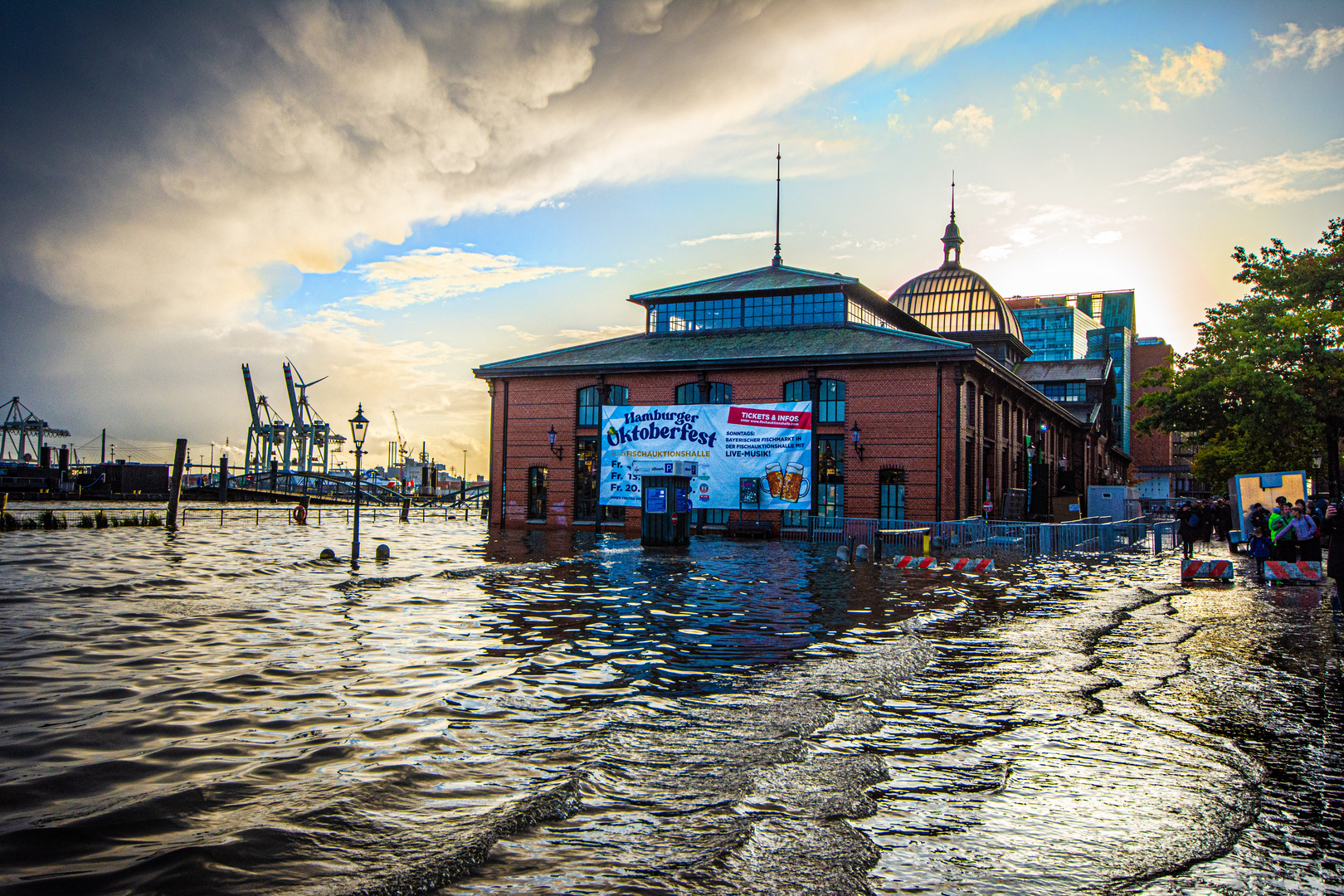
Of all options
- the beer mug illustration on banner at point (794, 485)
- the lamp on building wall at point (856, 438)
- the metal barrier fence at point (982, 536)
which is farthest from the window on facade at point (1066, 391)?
the beer mug illustration on banner at point (794, 485)

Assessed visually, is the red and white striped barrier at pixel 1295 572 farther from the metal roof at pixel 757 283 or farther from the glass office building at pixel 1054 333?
the glass office building at pixel 1054 333

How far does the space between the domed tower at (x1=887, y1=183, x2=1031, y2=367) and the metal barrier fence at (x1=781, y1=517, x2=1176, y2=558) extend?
2438 cm

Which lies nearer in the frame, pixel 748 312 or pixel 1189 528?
pixel 1189 528

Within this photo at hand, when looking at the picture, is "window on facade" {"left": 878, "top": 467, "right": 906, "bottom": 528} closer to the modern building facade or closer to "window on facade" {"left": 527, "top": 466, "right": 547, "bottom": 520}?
"window on facade" {"left": 527, "top": 466, "right": 547, "bottom": 520}

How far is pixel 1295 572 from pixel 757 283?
24768 mm

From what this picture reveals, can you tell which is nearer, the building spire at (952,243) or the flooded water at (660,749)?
the flooded water at (660,749)

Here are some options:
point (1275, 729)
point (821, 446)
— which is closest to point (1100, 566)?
point (821, 446)

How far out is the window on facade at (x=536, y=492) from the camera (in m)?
38.4

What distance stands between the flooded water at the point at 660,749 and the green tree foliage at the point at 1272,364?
2340cm

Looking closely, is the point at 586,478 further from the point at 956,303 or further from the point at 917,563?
the point at 956,303

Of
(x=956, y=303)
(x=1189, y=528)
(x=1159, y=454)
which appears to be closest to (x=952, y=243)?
(x=956, y=303)

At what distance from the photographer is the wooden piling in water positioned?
3469 cm

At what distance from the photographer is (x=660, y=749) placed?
6.16m

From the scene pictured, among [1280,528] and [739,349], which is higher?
[739,349]
